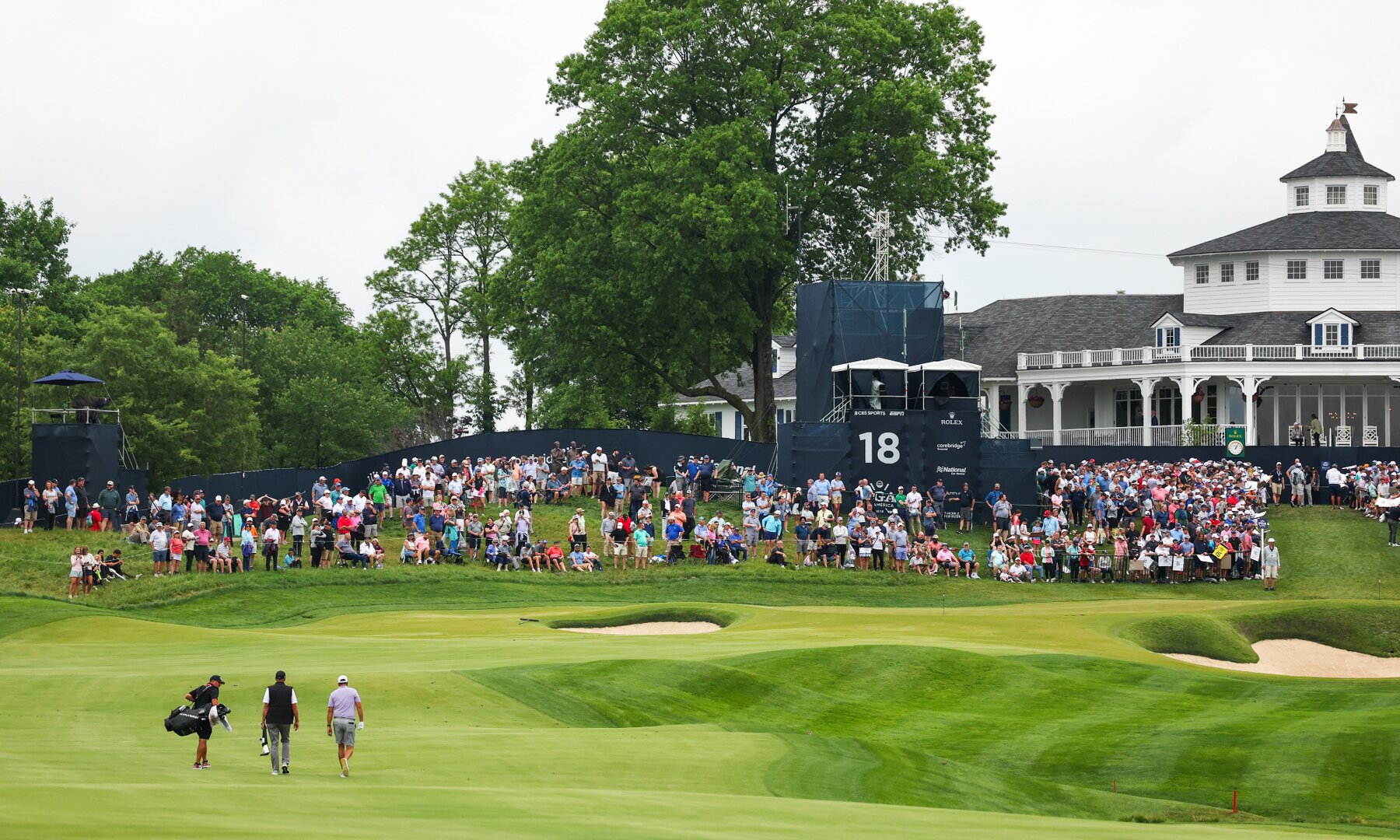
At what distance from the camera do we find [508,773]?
1817 centimetres

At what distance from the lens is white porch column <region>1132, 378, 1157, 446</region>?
6606 centimetres

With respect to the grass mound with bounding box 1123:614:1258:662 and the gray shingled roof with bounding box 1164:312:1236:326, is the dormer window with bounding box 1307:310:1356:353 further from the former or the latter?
the grass mound with bounding box 1123:614:1258:662

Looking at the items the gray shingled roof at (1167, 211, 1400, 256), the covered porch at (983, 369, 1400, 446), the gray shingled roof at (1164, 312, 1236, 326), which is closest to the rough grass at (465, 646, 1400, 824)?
the covered porch at (983, 369, 1400, 446)

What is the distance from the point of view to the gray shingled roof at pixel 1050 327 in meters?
73.8

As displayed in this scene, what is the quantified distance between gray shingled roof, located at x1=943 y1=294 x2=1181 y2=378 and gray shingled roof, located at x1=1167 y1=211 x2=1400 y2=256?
148 inches

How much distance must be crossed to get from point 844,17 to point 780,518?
2304 cm

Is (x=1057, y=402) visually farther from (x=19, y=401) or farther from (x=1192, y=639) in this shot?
(x=19, y=401)

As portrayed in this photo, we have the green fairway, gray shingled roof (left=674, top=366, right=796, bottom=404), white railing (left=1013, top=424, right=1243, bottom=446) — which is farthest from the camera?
gray shingled roof (left=674, top=366, right=796, bottom=404)

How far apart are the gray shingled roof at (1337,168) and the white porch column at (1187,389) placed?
16.3 m

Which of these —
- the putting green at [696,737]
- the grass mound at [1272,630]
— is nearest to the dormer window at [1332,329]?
the grass mound at [1272,630]

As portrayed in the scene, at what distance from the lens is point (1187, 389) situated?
6519 cm

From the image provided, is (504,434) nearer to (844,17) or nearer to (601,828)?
(844,17)

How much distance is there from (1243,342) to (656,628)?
143 ft

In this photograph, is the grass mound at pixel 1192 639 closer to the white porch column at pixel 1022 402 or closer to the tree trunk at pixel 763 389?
the tree trunk at pixel 763 389
